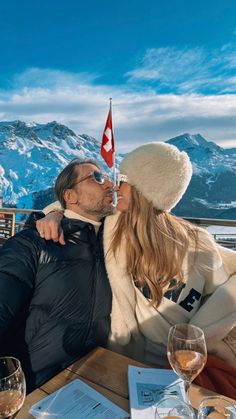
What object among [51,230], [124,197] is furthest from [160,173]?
[51,230]

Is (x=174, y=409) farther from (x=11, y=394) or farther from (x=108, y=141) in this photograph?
(x=108, y=141)

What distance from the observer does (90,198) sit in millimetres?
2123

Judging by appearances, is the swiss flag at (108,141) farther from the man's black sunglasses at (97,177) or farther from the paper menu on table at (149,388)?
the paper menu on table at (149,388)

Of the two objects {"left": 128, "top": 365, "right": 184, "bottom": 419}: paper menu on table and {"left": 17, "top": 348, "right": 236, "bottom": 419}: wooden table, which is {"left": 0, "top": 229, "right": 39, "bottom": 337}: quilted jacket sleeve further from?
{"left": 128, "top": 365, "right": 184, "bottom": 419}: paper menu on table

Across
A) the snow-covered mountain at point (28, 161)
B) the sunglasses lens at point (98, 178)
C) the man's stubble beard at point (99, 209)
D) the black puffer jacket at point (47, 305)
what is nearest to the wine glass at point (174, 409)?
the black puffer jacket at point (47, 305)

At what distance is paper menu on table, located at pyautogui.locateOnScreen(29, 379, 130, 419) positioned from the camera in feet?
3.30

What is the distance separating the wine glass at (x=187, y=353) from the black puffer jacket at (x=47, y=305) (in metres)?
0.61

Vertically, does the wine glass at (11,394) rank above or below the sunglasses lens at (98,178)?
below

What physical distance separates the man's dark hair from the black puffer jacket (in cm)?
62

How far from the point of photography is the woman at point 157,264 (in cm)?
170

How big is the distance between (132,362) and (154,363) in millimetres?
556

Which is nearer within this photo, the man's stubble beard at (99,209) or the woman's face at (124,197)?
the woman's face at (124,197)

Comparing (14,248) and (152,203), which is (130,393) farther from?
(152,203)

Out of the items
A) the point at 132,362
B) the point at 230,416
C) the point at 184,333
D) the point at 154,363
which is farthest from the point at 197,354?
the point at 154,363
